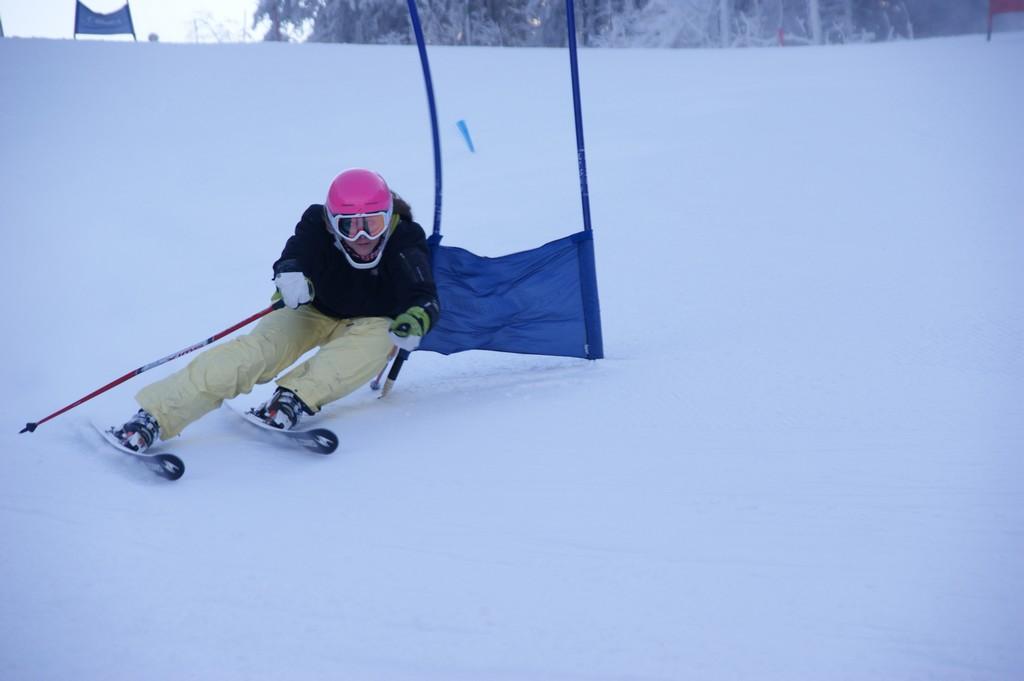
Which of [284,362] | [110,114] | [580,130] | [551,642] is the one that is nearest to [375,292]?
[284,362]

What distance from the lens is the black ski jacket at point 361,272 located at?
371 centimetres

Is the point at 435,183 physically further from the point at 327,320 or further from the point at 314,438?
the point at 314,438

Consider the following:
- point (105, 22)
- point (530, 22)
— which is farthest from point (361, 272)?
point (530, 22)

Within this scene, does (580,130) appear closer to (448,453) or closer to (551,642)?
(448,453)

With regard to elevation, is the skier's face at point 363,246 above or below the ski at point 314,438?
above

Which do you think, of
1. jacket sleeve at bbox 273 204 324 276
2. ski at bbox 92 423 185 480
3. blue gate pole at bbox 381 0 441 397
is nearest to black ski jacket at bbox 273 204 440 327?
jacket sleeve at bbox 273 204 324 276

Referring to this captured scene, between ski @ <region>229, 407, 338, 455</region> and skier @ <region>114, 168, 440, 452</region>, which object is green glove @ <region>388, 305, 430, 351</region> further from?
ski @ <region>229, 407, 338, 455</region>

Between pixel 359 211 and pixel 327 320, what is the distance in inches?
22.0

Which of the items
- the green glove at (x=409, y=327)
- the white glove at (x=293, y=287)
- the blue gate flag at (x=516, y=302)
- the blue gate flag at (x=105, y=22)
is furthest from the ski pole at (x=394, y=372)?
the blue gate flag at (x=105, y=22)

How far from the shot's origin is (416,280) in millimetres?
3670

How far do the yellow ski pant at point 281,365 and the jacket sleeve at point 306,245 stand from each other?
0.78 feet

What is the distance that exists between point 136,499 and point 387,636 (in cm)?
116

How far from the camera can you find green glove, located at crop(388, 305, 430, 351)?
3486mm

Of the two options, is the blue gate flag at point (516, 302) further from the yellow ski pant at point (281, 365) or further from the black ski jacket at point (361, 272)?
the yellow ski pant at point (281, 365)
